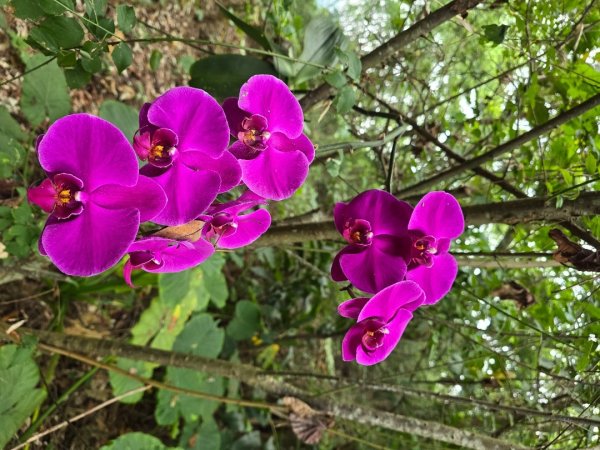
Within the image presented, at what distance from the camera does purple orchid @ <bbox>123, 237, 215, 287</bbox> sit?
24.4 inches

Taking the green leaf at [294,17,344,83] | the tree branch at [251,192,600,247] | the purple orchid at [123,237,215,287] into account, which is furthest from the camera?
the green leaf at [294,17,344,83]

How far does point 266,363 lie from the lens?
7.51ft

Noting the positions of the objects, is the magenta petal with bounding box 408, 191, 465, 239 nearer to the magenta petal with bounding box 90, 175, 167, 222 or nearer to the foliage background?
the foliage background

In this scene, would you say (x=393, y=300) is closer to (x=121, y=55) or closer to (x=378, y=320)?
(x=378, y=320)

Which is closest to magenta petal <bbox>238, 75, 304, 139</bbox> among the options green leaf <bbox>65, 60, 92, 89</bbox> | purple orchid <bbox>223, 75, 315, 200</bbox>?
purple orchid <bbox>223, 75, 315, 200</bbox>

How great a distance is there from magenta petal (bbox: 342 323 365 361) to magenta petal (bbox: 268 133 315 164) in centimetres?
23

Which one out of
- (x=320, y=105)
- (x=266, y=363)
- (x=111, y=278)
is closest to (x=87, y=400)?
(x=111, y=278)

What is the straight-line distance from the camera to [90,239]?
1.71 ft

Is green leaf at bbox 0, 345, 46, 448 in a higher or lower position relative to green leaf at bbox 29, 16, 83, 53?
lower

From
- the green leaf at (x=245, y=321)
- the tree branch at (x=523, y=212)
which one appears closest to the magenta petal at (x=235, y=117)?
the tree branch at (x=523, y=212)

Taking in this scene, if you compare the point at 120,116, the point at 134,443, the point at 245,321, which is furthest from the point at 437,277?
the point at 245,321

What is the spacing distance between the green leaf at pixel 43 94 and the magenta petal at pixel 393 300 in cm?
106

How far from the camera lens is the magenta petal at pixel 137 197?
1.75 feet

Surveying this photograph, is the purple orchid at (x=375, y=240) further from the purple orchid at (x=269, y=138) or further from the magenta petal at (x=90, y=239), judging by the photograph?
the magenta petal at (x=90, y=239)
